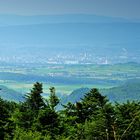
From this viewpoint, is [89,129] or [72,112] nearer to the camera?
[89,129]

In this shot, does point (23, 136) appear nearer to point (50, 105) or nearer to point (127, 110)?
point (50, 105)

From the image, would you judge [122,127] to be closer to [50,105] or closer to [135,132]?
[135,132]

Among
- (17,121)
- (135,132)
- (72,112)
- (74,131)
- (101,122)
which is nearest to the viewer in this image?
→ (101,122)

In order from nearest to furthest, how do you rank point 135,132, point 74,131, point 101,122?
point 101,122 → point 135,132 → point 74,131

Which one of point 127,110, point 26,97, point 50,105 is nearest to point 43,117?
point 50,105

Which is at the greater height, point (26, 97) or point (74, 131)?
point (26, 97)

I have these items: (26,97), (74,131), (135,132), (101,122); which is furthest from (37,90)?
(101,122)
